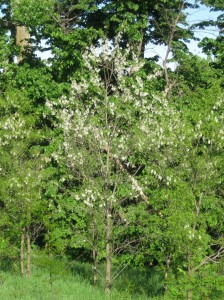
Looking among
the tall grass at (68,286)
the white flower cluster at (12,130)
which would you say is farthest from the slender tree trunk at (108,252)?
the white flower cluster at (12,130)

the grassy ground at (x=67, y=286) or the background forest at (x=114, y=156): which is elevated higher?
the background forest at (x=114, y=156)

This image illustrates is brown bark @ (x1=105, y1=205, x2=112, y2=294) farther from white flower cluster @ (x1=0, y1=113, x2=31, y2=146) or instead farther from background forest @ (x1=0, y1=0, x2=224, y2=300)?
white flower cluster @ (x1=0, y1=113, x2=31, y2=146)

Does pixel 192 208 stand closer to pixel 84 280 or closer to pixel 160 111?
pixel 160 111

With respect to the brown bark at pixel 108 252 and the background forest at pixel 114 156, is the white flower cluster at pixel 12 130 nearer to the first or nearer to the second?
the background forest at pixel 114 156

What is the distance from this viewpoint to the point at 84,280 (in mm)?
15617

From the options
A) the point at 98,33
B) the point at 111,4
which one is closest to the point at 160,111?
the point at 98,33

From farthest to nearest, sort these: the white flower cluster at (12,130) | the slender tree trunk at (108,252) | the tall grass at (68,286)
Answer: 1. the white flower cluster at (12,130)
2. the slender tree trunk at (108,252)
3. the tall grass at (68,286)

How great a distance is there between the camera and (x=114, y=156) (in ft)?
46.4

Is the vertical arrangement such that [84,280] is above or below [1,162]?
below

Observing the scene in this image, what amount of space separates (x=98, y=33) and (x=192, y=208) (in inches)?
375

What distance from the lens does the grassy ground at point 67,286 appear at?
1319 cm

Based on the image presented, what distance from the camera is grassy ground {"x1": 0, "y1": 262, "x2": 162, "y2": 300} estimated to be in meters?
13.2

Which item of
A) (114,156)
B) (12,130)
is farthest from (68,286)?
(12,130)

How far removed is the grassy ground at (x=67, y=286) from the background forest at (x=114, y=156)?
0.05m
